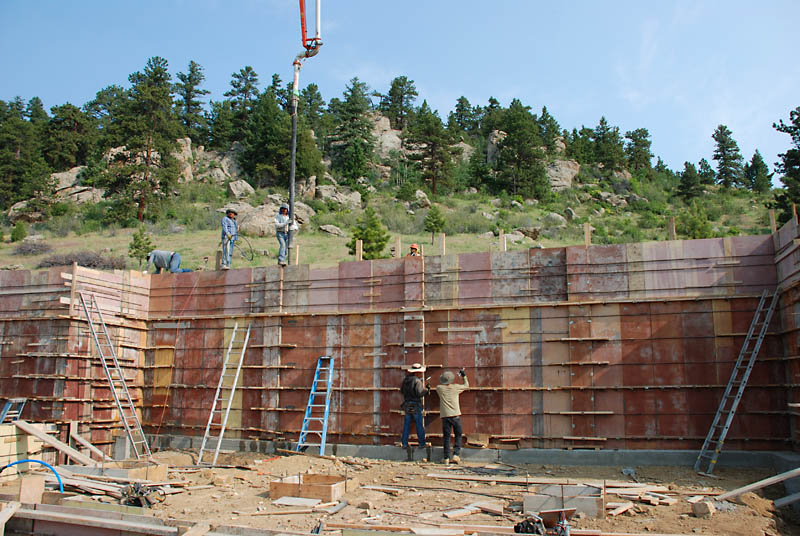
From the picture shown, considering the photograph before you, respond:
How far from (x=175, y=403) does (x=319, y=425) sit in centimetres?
415

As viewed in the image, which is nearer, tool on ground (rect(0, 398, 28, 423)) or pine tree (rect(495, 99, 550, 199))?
tool on ground (rect(0, 398, 28, 423))

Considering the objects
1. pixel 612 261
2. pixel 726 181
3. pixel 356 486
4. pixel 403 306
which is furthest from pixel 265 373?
pixel 726 181

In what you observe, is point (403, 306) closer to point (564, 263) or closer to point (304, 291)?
point (304, 291)

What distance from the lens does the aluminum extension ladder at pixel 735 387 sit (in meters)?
11.4

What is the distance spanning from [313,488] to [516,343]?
18.4 feet

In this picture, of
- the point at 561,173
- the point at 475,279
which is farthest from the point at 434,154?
the point at 475,279

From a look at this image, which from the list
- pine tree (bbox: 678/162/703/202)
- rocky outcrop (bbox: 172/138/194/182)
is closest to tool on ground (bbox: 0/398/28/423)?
rocky outcrop (bbox: 172/138/194/182)

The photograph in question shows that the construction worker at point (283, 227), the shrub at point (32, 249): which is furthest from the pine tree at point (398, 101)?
the construction worker at point (283, 227)

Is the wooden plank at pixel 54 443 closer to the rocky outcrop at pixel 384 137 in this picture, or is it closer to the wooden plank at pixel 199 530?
the wooden plank at pixel 199 530

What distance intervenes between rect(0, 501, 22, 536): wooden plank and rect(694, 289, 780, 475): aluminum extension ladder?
11511mm

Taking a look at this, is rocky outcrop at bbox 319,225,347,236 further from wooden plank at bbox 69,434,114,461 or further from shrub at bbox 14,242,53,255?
wooden plank at bbox 69,434,114,461

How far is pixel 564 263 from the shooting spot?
1338cm

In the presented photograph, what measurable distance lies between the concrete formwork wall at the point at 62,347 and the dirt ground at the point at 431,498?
382 cm

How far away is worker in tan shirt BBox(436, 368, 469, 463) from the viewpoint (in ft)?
41.8
